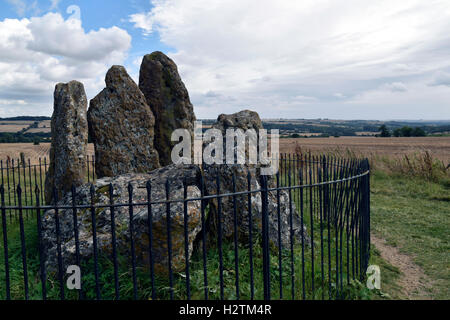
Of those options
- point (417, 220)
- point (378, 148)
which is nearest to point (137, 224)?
point (417, 220)

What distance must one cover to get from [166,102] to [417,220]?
7.46 meters

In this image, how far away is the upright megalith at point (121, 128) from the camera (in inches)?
323

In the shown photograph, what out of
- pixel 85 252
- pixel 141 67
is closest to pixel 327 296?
pixel 85 252

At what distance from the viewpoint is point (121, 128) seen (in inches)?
326

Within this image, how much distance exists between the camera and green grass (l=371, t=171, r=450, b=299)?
20.8ft

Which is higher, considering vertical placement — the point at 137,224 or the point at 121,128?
the point at 121,128

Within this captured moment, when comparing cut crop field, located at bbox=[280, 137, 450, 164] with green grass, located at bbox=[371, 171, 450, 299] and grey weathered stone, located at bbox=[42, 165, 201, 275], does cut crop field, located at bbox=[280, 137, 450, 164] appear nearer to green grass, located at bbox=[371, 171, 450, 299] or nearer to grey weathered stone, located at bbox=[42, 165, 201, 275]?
green grass, located at bbox=[371, 171, 450, 299]

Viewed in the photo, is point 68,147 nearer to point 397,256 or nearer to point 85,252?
point 85,252

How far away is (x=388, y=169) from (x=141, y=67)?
440 inches

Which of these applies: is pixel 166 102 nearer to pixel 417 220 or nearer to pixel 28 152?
pixel 417 220

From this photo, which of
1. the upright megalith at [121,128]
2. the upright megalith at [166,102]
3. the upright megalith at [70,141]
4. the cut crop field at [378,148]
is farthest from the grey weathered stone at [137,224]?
the cut crop field at [378,148]

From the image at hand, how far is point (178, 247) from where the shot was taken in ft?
15.3

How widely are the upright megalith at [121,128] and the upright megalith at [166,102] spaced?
63 cm
